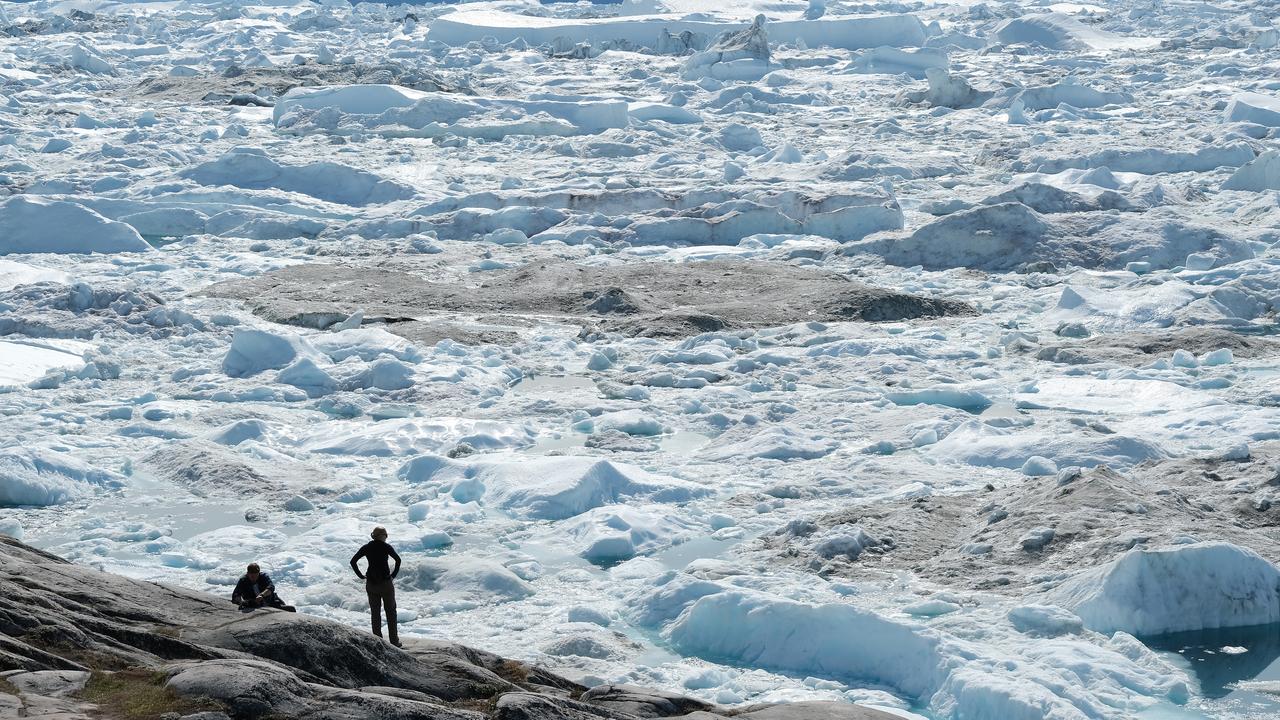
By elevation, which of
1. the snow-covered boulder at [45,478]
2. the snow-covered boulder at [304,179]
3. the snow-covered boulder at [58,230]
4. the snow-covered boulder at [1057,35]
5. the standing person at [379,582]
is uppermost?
the standing person at [379,582]

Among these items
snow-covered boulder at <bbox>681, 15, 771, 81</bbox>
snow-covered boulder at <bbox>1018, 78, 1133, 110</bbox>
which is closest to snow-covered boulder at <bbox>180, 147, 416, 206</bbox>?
snow-covered boulder at <bbox>1018, 78, 1133, 110</bbox>

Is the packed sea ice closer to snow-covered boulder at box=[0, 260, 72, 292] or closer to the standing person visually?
snow-covered boulder at box=[0, 260, 72, 292]

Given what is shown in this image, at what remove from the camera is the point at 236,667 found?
4723 millimetres

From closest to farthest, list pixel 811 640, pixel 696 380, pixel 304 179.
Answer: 1. pixel 811 640
2. pixel 696 380
3. pixel 304 179

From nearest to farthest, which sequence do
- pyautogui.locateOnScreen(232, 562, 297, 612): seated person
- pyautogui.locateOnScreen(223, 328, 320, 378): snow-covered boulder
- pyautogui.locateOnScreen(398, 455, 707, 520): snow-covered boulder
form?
pyautogui.locateOnScreen(232, 562, 297, 612): seated person < pyautogui.locateOnScreen(398, 455, 707, 520): snow-covered boulder < pyautogui.locateOnScreen(223, 328, 320, 378): snow-covered boulder

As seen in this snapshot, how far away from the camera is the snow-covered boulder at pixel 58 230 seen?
1617cm

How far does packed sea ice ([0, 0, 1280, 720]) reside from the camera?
22.5ft

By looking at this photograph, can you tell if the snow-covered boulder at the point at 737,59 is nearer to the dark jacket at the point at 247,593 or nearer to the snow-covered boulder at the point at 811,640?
the snow-covered boulder at the point at 811,640

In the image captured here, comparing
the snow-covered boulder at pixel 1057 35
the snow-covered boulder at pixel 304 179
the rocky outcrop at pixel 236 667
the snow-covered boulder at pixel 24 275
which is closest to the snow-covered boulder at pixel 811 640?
the rocky outcrop at pixel 236 667

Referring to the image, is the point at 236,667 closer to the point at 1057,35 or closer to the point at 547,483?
the point at 547,483

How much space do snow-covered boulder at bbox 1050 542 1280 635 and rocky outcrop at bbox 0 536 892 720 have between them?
5.81ft

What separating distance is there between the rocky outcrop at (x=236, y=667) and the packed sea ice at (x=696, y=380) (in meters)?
0.94

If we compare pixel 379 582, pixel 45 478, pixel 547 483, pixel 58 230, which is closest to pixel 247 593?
pixel 379 582

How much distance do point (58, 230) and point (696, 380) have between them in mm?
8600
